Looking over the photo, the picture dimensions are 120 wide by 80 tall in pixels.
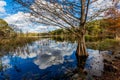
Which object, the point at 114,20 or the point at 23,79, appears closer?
the point at 23,79

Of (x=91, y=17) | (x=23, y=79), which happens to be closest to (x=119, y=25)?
(x=91, y=17)

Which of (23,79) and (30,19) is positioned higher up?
(30,19)

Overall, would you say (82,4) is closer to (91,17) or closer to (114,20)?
(91,17)

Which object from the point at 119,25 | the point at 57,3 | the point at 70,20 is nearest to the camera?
the point at 57,3

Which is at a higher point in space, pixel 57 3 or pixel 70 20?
pixel 57 3

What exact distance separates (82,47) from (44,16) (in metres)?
5.32

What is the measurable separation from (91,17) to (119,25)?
23.7 meters

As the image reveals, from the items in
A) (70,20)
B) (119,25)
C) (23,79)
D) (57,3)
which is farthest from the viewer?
(119,25)

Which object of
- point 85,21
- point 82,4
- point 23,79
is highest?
point 82,4

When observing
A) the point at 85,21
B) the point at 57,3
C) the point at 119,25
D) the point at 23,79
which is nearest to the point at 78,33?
the point at 85,21

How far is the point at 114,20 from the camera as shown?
41.0 metres

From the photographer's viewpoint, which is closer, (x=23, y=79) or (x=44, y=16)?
(x=23, y=79)

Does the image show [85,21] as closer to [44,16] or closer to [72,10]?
[72,10]

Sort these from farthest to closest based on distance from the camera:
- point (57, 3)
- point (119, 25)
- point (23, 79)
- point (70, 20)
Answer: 1. point (119, 25)
2. point (70, 20)
3. point (57, 3)
4. point (23, 79)
